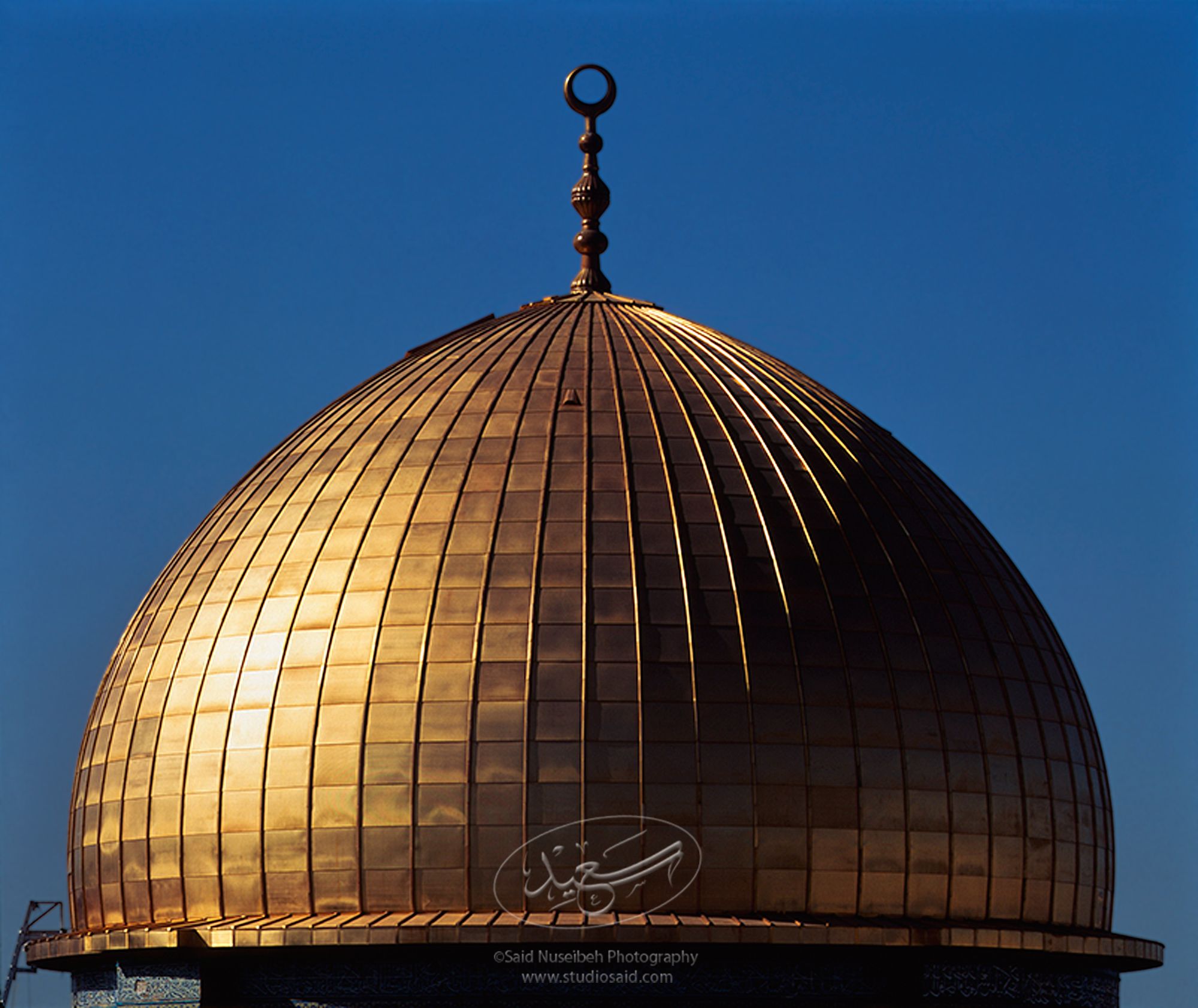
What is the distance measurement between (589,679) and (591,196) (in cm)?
1021

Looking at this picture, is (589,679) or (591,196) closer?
(589,679)

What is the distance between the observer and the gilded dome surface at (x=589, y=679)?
1120 inches

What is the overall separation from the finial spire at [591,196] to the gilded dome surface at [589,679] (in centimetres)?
362

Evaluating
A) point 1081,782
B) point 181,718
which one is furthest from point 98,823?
point 1081,782

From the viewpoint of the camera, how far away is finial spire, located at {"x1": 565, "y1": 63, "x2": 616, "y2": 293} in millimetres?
36406

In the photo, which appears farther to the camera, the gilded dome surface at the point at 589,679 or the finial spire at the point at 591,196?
the finial spire at the point at 591,196

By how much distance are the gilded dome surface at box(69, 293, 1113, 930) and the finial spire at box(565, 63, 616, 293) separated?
3.62 m

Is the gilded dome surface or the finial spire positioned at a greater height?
the finial spire

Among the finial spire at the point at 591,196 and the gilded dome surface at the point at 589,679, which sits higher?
the finial spire at the point at 591,196

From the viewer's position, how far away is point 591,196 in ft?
120

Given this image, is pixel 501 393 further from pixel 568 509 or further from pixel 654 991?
pixel 654 991

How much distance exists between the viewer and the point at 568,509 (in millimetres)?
30047

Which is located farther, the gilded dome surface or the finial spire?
the finial spire

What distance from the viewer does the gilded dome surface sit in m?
28.5
